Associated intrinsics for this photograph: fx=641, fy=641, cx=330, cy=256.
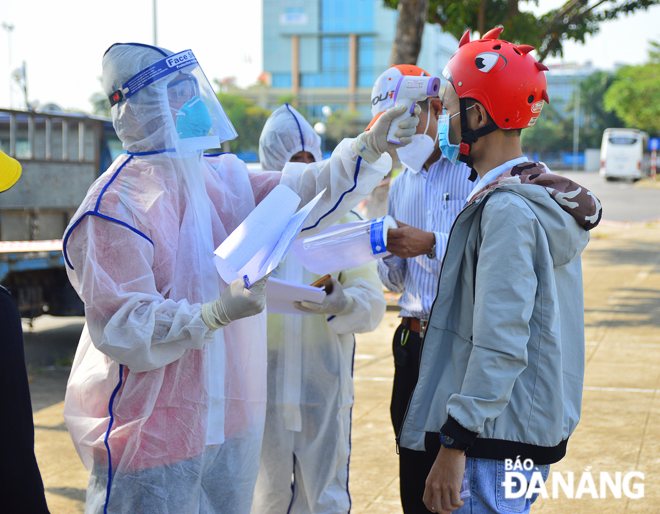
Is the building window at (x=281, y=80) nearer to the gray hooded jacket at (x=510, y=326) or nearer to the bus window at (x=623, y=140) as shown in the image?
the bus window at (x=623, y=140)

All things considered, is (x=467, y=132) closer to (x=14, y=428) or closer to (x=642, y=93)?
(x=14, y=428)

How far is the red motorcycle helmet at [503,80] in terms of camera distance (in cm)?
171

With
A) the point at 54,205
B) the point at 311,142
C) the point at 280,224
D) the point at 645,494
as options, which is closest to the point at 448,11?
the point at 54,205

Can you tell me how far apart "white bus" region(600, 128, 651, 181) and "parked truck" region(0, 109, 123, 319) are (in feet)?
108

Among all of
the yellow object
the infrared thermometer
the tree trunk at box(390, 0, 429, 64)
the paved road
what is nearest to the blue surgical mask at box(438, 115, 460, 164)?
the infrared thermometer

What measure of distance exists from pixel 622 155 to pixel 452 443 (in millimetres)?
36886

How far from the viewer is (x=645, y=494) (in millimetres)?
3195

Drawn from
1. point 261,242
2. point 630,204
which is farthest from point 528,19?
point 630,204

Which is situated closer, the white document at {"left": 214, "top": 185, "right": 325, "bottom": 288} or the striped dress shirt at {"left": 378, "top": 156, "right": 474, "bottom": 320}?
the white document at {"left": 214, "top": 185, "right": 325, "bottom": 288}

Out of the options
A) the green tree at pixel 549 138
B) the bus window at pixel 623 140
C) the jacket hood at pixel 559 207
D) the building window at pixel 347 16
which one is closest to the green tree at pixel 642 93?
the bus window at pixel 623 140

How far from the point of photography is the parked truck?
5.93 m

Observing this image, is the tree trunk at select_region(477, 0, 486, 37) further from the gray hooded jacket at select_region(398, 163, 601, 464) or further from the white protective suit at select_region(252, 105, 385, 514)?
the gray hooded jacket at select_region(398, 163, 601, 464)

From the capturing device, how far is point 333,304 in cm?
263

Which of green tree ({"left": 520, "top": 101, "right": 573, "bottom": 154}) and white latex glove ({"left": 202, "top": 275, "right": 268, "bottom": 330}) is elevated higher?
green tree ({"left": 520, "top": 101, "right": 573, "bottom": 154})
